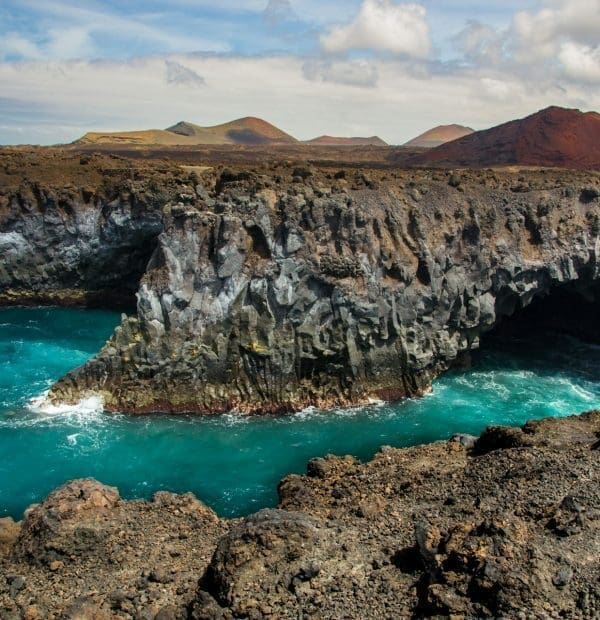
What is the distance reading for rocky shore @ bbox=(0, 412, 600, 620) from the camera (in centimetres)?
1841

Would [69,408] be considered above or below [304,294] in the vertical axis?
below

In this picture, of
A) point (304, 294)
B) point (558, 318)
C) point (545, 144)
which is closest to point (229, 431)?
point (304, 294)

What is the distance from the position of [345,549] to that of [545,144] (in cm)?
8602

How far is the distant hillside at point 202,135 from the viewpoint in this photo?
14200 cm

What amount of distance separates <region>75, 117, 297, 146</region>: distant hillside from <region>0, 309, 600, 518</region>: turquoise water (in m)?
100

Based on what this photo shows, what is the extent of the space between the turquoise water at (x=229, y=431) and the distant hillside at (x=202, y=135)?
10007cm

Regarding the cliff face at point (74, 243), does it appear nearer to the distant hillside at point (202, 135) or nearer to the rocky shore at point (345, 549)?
the rocky shore at point (345, 549)

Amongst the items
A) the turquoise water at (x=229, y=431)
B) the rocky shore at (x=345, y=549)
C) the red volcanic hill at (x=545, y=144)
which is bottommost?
the turquoise water at (x=229, y=431)

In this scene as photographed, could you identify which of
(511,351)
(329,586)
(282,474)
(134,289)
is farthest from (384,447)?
(134,289)

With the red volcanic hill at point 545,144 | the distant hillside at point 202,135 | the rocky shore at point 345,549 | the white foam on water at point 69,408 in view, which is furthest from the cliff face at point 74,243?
the distant hillside at point 202,135

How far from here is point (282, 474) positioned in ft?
109

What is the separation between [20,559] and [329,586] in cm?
1173

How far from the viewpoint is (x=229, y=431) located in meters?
38.2

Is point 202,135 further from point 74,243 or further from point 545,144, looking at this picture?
point 74,243
